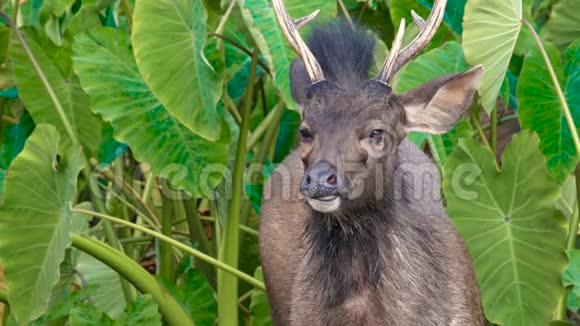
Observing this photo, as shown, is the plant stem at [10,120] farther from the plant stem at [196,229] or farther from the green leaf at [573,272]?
the green leaf at [573,272]

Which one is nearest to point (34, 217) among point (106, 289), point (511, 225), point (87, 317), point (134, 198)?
point (87, 317)

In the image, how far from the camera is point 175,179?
411 centimetres

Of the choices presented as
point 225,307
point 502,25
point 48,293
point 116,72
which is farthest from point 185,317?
point 502,25

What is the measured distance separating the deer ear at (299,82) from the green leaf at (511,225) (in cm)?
66

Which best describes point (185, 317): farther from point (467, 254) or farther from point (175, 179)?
point (467, 254)

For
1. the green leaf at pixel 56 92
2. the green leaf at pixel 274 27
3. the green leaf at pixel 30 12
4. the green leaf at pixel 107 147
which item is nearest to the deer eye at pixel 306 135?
the green leaf at pixel 274 27

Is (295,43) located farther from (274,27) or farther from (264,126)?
(264,126)

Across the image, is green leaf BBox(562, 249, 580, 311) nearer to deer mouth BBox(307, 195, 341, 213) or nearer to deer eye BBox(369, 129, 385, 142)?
deer eye BBox(369, 129, 385, 142)

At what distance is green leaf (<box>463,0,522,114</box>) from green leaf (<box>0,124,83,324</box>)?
54.3 inches

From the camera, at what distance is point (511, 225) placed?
393cm

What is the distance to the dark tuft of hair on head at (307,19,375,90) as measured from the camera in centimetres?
336

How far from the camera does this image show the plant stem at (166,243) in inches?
186

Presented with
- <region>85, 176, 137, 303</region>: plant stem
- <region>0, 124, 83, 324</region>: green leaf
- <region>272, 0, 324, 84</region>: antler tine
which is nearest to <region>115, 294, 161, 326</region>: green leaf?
<region>0, 124, 83, 324</region>: green leaf

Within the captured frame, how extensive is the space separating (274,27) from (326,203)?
4.10 feet
